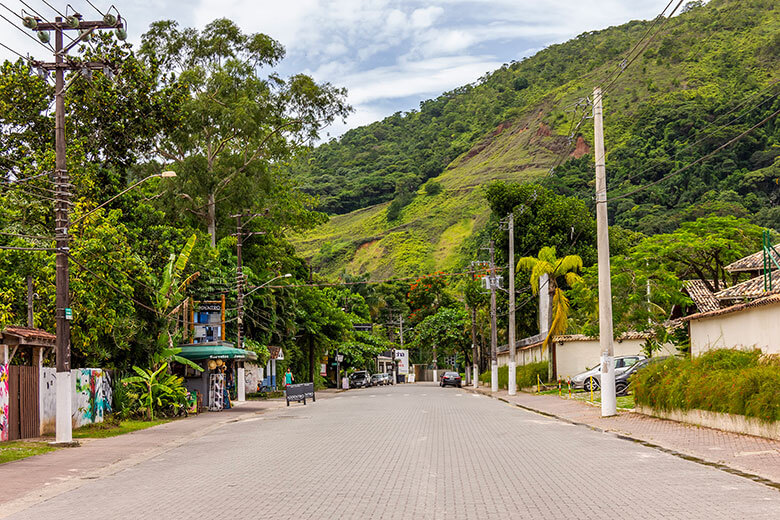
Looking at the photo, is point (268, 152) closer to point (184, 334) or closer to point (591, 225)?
point (184, 334)

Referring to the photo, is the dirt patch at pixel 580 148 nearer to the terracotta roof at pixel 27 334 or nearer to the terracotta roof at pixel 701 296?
the terracotta roof at pixel 701 296

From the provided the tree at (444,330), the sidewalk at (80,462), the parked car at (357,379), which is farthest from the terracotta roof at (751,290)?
the parked car at (357,379)

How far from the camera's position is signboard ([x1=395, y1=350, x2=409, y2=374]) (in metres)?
112

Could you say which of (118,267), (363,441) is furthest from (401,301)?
(363,441)

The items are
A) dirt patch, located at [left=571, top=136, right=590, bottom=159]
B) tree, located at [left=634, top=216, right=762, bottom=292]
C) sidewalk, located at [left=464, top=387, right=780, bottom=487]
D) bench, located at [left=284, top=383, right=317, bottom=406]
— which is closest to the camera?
sidewalk, located at [left=464, top=387, right=780, bottom=487]

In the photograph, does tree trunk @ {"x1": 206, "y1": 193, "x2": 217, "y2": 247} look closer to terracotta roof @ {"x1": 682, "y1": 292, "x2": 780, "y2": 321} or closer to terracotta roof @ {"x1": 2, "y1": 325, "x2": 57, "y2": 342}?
terracotta roof @ {"x1": 2, "y1": 325, "x2": 57, "y2": 342}

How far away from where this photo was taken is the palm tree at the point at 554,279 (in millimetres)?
45125

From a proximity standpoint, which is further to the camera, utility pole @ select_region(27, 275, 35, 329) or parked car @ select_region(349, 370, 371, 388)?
parked car @ select_region(349, 370, 371, 388)

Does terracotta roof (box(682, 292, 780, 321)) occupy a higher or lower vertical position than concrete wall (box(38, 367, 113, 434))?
higher

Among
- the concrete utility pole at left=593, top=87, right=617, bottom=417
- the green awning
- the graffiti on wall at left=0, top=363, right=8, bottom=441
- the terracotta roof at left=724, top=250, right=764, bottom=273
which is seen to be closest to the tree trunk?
the green awning

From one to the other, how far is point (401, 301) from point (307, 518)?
10295cm

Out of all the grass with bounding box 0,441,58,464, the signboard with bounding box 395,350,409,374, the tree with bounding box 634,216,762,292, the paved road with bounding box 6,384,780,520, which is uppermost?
the tree with bounding box 634,216,762,292

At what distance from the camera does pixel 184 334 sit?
3744cm

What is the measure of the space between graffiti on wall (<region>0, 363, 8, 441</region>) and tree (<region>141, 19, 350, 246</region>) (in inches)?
1061
